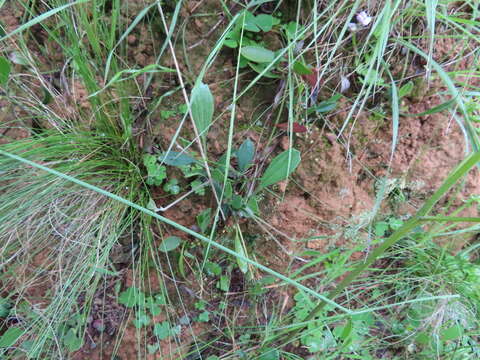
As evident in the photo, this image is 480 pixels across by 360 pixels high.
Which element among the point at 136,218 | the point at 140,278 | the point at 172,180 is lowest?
the point at 140,278

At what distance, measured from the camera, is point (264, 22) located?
0.94 meters

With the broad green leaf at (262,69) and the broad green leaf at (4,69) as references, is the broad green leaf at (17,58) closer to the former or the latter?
the broad green leaf at (4,69)

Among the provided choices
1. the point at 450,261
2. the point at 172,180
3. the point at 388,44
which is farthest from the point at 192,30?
the point at 450,261

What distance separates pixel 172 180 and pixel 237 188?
0.60 ft

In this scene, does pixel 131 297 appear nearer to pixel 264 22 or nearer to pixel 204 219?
pixel 204 219

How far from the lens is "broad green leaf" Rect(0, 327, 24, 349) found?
960mm

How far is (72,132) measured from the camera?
982mm

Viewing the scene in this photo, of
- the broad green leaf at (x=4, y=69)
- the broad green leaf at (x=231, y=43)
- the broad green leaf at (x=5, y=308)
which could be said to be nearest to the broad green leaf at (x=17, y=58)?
the broad green leaf at (x=4, y=69)

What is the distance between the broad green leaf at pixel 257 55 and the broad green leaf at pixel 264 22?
63mm

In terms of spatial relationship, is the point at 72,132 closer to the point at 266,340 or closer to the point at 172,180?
the point at 172,180

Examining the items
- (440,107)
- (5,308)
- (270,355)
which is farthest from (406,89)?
(5,308)

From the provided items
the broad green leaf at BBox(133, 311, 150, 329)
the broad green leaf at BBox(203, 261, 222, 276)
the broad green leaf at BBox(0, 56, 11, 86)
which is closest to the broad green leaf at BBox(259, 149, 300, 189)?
the broad green leaf at BBox(203, 261, 222, 276)

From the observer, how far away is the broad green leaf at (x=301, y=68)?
893mm

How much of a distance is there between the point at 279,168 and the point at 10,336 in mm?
851
